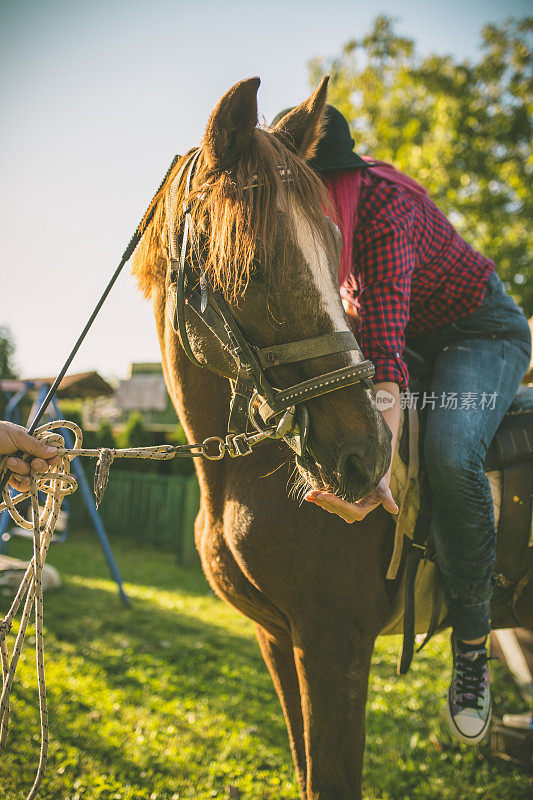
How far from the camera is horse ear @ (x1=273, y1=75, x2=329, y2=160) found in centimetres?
190

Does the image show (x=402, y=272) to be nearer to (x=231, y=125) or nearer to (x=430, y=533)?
(x=231, y=125)

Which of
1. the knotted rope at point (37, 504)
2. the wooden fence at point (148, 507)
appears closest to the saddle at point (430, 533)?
the knotted rope at point (37, 504)

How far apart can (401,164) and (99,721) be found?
14.5m

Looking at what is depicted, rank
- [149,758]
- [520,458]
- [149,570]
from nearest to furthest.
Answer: [520,458] < [149,758] < [149,570]

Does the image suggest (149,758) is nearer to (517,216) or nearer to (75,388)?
(75,388)

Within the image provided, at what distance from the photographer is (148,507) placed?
13062 millimetres

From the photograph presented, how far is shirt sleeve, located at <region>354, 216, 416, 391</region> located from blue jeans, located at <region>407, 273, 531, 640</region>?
0.38 m

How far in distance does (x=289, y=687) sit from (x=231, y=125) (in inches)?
96.8

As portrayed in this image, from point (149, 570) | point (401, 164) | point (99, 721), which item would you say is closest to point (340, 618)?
point (99, 721)

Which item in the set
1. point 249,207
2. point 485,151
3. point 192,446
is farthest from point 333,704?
point 485,151

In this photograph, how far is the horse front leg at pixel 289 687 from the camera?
2344 millimetres

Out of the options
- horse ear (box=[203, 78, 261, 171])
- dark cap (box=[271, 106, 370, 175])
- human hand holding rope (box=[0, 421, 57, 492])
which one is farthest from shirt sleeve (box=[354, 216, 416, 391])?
human hand holding rope (box=[0, 421, 57, 492])

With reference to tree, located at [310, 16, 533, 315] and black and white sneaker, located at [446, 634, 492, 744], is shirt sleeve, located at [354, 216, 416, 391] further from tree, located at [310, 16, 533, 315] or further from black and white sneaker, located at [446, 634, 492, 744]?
tree, located at [310, 16, 533, 315]

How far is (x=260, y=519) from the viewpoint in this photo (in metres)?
2.02
